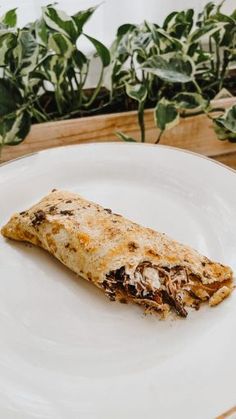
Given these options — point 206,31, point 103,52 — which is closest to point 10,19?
point 103,52

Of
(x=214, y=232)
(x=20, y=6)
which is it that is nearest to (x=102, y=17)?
(x=20, y=6)

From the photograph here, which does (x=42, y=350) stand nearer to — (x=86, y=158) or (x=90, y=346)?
(x=90, y=346)

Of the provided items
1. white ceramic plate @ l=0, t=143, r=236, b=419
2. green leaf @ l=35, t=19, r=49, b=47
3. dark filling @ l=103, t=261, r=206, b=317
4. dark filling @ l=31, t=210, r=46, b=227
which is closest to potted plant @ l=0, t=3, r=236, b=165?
green leaf @ l=35, t=19, r=49, b=47

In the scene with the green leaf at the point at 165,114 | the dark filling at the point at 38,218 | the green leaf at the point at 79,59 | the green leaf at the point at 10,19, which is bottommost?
the dark filling at the point at 38,218

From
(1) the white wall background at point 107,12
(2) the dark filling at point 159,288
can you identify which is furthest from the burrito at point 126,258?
(1) the white wall background at point 107,12

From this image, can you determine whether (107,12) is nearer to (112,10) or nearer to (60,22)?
(112,10)

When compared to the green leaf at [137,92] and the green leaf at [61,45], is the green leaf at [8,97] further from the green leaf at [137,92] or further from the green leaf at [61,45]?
the green leaf at [137,92]

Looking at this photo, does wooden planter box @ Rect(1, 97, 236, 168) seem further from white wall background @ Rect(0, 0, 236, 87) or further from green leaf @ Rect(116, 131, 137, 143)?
white wall background @ Rect(0, 0, 236, 87)
